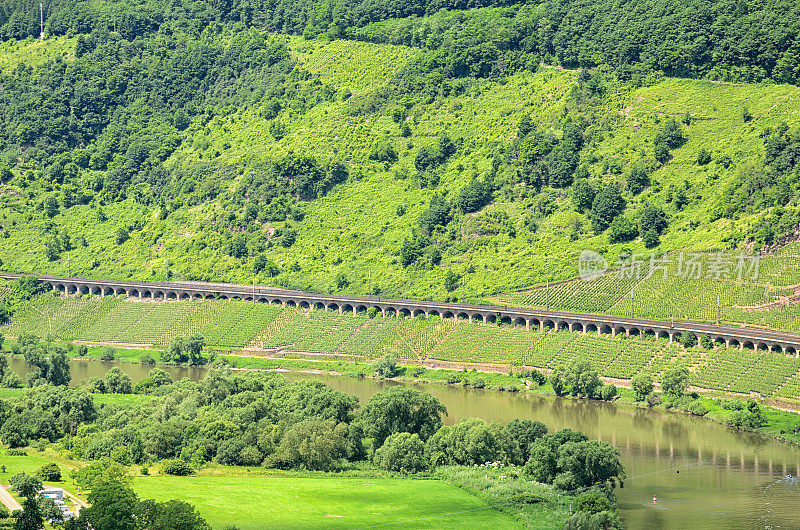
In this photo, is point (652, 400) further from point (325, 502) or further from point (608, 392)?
point (325, 502)

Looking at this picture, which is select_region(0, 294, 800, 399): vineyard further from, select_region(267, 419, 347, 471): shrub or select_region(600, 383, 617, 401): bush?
select_region(267, 419, 347, 471): shrub

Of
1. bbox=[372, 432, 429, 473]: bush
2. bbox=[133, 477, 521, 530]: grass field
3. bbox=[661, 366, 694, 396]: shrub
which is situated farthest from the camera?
bbox=[661, 366, 694, 396]: shrub

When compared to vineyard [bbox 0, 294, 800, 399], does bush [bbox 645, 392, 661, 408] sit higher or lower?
lower

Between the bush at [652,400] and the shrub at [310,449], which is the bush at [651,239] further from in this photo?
the shrub at [310,449]

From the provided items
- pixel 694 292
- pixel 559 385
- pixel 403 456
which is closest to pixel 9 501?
pixel 403 456

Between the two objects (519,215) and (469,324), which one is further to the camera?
(519,215)

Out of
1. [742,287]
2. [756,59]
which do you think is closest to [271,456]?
[742,287]

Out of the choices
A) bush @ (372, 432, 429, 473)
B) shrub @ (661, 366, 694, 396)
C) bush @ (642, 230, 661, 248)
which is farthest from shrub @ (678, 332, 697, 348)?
bush @ (372, 432, 429, 473)
